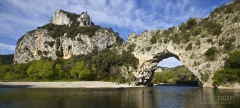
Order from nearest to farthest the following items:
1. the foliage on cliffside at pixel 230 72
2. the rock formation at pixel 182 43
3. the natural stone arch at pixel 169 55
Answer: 1. the foliage on cliffside at pixel 230 72
2. the rock formation at pixel 182 43
3. the natural stone arch at pixel 169 55

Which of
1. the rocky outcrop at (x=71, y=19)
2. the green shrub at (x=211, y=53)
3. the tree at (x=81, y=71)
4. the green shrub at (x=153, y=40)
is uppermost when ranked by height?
the rocky outcrop at (x=71, y=19)

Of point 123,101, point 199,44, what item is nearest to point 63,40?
point 199,44

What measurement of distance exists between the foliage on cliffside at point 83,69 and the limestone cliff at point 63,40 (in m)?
33.8

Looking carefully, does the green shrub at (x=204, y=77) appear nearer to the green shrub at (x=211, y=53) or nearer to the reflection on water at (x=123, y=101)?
the green shrub at (x=211, y=53)

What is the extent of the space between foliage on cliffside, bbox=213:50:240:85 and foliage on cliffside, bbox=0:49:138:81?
42.7 meters

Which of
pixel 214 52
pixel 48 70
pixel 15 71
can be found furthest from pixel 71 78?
pixel 214 52

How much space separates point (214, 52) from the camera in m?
69.9

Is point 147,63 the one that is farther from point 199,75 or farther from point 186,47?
point 199,75

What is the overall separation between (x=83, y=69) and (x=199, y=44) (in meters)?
56.6

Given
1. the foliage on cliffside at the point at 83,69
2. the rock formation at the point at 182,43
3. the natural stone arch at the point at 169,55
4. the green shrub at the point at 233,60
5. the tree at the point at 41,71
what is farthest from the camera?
the tree at the point at 41,71

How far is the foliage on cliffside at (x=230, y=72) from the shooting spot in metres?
59.5

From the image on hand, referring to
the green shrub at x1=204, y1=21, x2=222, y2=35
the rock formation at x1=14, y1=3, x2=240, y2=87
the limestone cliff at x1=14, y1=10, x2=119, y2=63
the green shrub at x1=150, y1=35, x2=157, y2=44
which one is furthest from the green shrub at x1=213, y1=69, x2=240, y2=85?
the limestone cliff at x1=14, y1=10, x2=119, y2=63

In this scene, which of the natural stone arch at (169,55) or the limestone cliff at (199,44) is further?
the natural stone arch at (169,55)

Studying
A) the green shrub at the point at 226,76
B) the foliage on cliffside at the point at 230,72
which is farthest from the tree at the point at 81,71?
the foliage on cliffside at the point at 230,72
